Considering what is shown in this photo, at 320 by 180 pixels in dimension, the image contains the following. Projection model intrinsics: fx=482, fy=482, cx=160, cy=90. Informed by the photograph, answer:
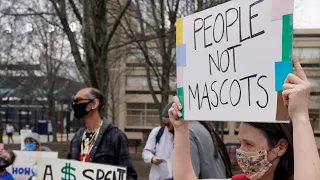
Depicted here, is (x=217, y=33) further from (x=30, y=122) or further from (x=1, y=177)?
(x=30, y=122)

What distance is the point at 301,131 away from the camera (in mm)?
1728

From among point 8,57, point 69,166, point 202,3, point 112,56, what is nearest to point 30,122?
point 8,57

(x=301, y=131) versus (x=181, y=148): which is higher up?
(x=301, y=131)

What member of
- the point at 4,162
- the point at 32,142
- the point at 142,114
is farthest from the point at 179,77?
the point at 142,114

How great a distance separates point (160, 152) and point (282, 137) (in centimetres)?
369

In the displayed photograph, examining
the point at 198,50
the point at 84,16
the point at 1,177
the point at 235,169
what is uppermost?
the point at 84,16

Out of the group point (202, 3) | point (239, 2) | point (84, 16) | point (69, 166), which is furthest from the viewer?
point (202, 3)

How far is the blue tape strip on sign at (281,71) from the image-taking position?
5.92 feet

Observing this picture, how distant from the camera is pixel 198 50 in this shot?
2387mm

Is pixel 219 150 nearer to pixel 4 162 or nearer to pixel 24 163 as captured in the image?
pixel 4 162

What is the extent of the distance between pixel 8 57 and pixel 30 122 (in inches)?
1171

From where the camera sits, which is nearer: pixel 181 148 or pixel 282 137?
pixel 282 137

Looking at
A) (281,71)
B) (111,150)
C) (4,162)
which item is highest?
(281,71)

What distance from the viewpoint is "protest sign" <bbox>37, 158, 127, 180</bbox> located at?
148 inches
